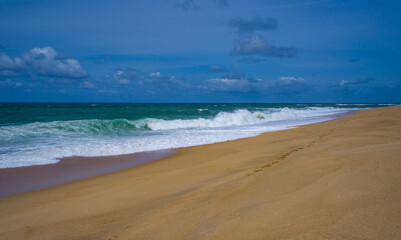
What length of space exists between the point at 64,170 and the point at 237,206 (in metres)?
5.60

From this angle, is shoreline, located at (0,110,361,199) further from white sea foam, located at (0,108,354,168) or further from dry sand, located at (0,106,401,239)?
dry sand, located at (0,106,401,239)

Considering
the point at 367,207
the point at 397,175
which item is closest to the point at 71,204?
the point at 367,207

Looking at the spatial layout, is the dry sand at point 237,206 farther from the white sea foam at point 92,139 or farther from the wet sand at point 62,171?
the white sea foam at point 92,139

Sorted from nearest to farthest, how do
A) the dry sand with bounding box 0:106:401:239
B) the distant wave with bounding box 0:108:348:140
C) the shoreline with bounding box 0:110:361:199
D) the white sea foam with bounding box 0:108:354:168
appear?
1. the dry sand with bounding box 0:106:401:239
2. the shoreline with bounding box 0:110:361:199
3. the white sea foam with bounding box 0:108:354:168
4. the distant wave with bounding box 0:108:348:140

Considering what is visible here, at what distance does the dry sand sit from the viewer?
2314 millimetres

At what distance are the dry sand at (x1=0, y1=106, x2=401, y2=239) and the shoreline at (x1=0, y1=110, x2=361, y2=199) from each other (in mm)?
709

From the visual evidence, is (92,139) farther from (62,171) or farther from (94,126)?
(62,171)

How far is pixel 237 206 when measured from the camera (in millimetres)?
3051

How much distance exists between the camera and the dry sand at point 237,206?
7.59ft

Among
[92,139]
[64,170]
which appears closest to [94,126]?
[92,139]

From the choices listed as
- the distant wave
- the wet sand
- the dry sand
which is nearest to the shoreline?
the wet sand

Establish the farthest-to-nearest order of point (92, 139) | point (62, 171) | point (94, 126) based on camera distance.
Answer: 1. point (94, 126)
2. point (92, 139)
3. point (62, 171)

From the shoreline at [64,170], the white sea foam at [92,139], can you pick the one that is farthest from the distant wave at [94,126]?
the shoreline at [64,170]

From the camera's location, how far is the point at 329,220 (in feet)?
7.55
